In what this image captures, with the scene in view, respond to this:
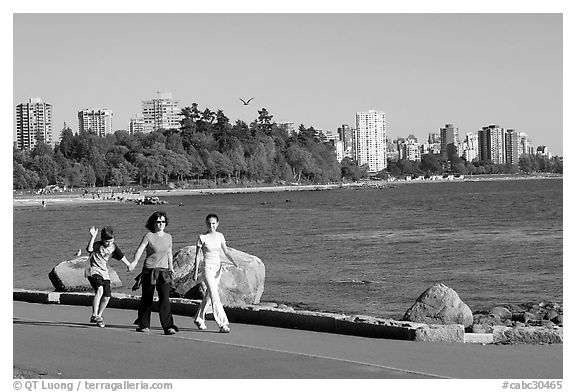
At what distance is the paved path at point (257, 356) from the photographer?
984cm

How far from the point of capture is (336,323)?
12508 mm

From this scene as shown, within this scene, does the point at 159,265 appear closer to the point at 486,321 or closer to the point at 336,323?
the point at 336,323

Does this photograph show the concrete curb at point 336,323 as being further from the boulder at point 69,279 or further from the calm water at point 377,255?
the calm water at point 377,255

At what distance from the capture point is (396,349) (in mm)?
11148

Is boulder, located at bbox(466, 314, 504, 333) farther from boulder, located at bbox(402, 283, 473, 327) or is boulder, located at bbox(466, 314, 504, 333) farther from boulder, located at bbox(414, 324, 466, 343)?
boulder, located at bbox(414, 324, 466, 343)

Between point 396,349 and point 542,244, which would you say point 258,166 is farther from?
point 396,349

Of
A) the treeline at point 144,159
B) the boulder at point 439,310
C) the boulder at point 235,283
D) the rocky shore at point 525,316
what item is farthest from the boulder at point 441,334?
the treeline at point 144,159

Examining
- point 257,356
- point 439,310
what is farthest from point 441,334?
point 439,310

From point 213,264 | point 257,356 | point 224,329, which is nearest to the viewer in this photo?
point 257,356

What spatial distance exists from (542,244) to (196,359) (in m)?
38.7

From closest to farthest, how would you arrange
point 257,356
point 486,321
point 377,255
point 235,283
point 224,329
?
point 257,356 → point 224,329 → point 235,283 → point 486,321 → point 377,255

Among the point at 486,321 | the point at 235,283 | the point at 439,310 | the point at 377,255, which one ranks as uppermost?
the point at 235,283

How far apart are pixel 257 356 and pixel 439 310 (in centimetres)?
508

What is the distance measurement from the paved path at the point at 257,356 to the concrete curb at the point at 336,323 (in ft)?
0.61
